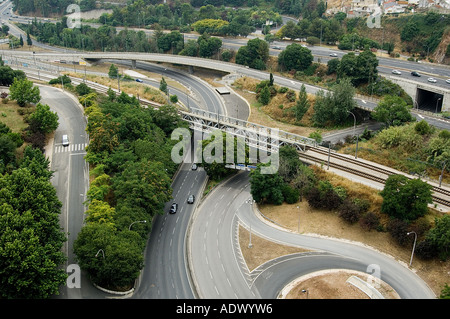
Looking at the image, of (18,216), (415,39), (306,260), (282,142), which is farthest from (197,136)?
(415,39)

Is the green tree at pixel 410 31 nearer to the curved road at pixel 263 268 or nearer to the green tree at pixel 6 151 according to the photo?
the curved road at pixel 263 268

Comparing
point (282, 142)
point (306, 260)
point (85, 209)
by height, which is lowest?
point (306, 260)

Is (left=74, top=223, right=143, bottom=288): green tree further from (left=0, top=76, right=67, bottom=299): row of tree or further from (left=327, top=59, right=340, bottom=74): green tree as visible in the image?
(left=327, top=59, right=340, bottom=74): green tree

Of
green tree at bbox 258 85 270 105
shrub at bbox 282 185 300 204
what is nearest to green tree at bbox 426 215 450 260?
shrub at bbox 282 185 300 204

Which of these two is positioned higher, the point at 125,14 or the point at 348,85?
the point at 125,14

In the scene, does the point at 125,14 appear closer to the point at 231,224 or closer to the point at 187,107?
the point at 187,107

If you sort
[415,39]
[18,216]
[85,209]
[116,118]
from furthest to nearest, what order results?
[415,39]
[116,118]
[85,209]
[18,216]

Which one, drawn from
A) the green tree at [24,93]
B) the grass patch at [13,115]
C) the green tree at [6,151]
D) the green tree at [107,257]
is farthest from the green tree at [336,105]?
the green tree at [24,93]
